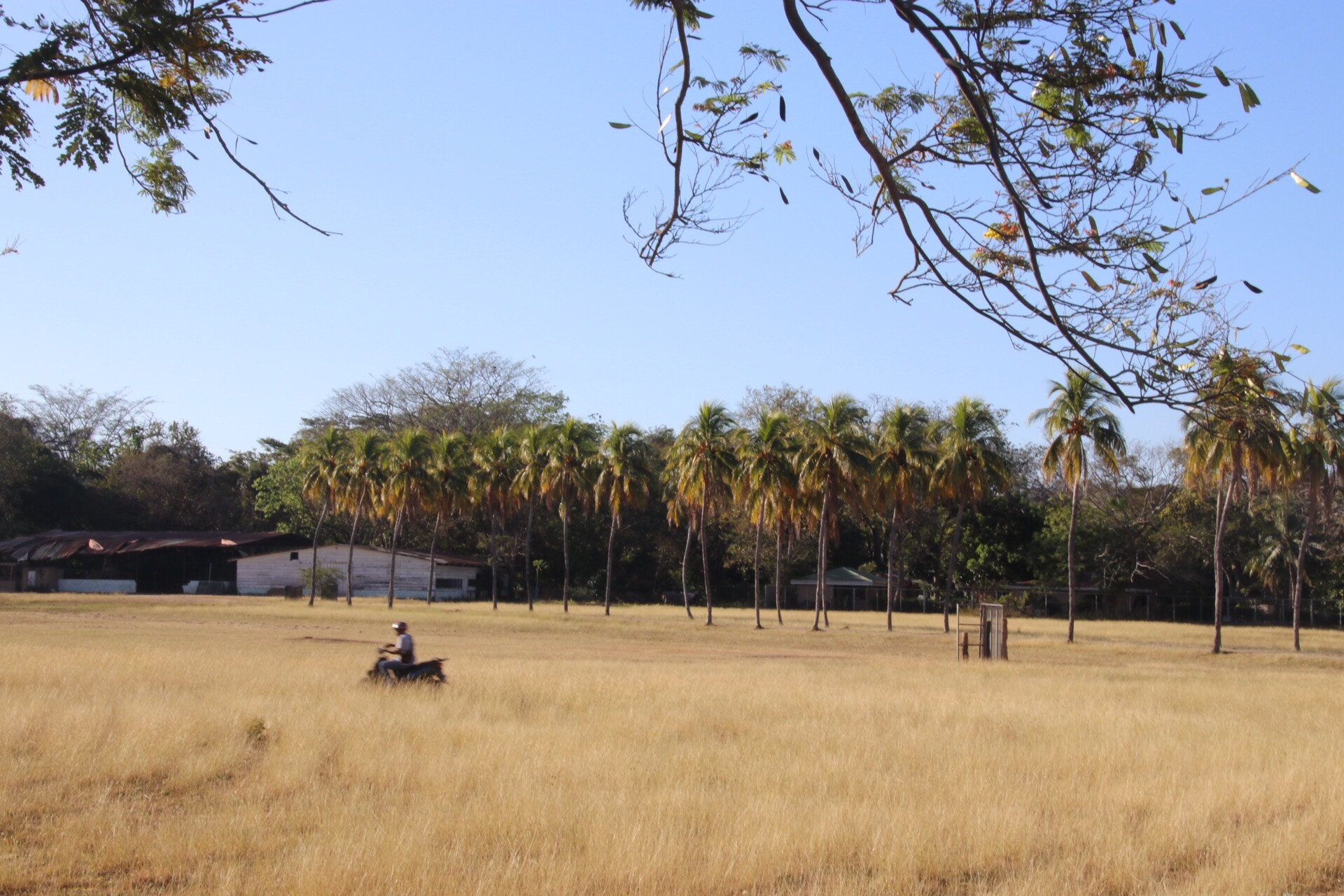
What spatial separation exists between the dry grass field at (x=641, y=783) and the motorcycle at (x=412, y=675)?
1.59ft

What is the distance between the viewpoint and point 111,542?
7325 cm

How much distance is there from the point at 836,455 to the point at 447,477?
26292mm

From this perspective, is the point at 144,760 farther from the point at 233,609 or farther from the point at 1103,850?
the point at 233,609

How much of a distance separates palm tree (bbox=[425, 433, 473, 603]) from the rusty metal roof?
15.3 meters

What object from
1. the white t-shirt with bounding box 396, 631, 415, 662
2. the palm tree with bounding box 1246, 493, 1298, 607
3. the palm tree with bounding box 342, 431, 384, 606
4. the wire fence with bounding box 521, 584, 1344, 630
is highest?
the palm tree with bounding box 342, 431, 384, 606

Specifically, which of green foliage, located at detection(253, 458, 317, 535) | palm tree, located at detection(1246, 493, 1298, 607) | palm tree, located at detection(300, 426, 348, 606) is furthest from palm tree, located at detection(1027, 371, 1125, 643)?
green foliage, located at detection(253, 458, 317, 535)

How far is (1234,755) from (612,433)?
4799 cm

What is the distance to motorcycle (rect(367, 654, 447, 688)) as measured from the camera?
16.6m

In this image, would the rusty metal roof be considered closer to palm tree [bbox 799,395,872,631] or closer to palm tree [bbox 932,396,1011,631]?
palm tree [bbox 799,395,872,631]

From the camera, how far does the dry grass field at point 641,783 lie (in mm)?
7414

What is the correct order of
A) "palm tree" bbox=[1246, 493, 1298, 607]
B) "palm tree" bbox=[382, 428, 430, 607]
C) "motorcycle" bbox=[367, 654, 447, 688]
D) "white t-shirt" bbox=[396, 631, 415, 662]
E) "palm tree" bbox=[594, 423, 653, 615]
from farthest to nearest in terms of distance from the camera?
"palm tree" bbox=[1246, 493, 1298, 607] < "palm tree" bbox=[382, 428, 430, 607] < "palm tree" bbox=[594, 423, 653, 615] < "white t-shirt" bbox=[396, 631, 415, 662] < "motorcycle" bbox=[367, 654, 447, 688]

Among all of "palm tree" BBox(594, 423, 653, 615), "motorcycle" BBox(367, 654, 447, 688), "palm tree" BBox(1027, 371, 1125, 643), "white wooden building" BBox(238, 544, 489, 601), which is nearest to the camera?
"motorcycle" BBox(367, 654, 447, 688)

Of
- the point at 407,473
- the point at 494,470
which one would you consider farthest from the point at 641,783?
the point at 494,470

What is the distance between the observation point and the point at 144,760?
10.5 m
